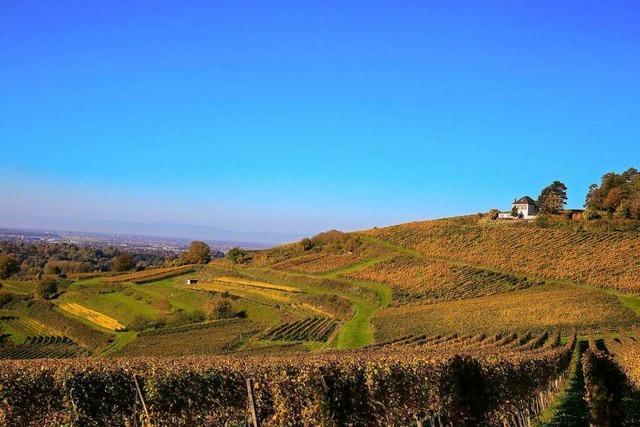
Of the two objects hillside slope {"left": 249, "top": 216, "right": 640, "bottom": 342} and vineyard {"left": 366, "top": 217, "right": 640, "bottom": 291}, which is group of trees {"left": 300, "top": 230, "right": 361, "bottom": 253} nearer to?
hillside slope {"left": 249, "top": 216, "right": 640, "bottom": 342}

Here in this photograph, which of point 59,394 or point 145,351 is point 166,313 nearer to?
point 145,351

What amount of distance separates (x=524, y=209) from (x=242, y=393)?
112 m

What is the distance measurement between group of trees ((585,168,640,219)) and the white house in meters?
10.5

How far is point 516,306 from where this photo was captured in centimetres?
6412

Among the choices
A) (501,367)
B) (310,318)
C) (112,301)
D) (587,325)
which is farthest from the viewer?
(112,301)

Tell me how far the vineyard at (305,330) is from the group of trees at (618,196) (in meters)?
60.4

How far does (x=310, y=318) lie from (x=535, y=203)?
6857cm

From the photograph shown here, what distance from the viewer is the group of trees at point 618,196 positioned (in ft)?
327

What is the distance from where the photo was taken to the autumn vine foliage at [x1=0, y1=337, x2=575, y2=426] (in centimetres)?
1664

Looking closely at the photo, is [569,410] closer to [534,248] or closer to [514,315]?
[514,315]

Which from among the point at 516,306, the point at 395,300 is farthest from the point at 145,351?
the point at 516,306

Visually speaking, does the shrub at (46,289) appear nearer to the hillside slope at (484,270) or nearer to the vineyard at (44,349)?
the vineyard at (44,349)

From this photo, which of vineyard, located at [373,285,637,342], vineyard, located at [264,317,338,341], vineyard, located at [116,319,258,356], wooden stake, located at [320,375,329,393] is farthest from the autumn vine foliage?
vineyard, located at [264,317,338,341]

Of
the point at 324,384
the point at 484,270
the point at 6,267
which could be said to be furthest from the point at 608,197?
the point at 6,267
